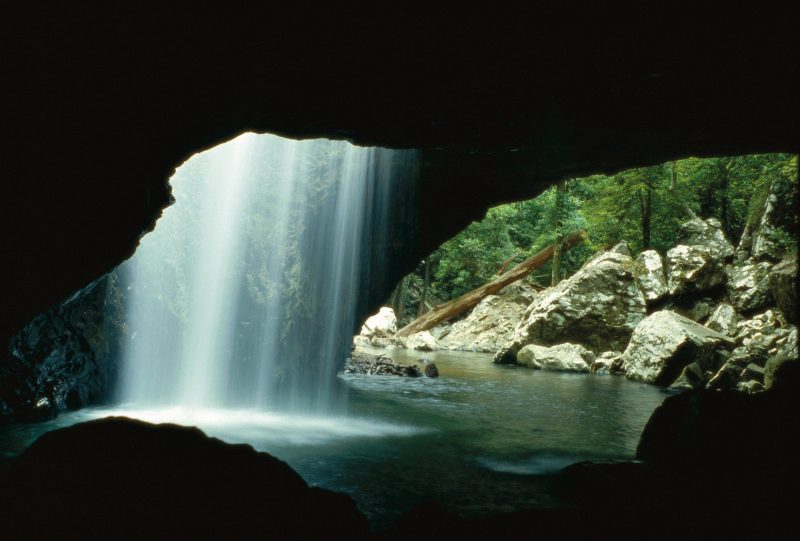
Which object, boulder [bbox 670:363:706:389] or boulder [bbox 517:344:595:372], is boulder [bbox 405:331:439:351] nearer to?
boulder [bbox 517:344:595:372]

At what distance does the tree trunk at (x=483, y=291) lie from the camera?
2991 centimetres

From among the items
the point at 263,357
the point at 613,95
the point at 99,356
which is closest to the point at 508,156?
the point at 613,95

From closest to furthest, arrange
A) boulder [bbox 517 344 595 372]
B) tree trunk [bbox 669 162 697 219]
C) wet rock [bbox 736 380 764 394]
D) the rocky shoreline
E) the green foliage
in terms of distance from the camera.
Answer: wet rock [bbox 736 380 764 394]
the rocky shoreline
the green foliage
boulder [bbox 517 344 595 372]
tree trunk [bbox 669 162 697 219]

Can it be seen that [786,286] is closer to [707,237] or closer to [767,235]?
[767,235]

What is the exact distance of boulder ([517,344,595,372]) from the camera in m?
19.1

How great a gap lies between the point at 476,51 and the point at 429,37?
475 mm

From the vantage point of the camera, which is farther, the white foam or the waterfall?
the waterfall

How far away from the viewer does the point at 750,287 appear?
58.5 ft

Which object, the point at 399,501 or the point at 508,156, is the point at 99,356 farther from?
the point at 508,156

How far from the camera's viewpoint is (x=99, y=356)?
10.3 metres

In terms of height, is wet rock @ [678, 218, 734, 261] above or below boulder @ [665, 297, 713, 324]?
above

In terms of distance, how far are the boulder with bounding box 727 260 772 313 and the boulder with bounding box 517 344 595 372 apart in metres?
5.51

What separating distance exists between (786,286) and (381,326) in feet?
68.0

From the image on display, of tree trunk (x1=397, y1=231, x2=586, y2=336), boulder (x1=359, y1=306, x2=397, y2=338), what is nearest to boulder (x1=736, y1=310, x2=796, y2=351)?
tree trunk (x1=397, y1=231, x2=586, y2=336)
